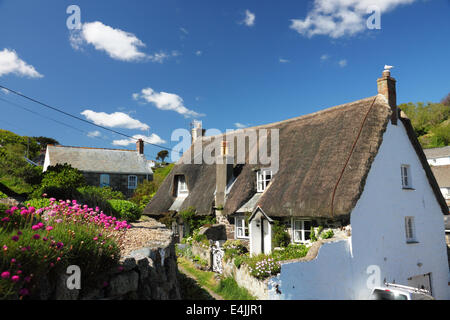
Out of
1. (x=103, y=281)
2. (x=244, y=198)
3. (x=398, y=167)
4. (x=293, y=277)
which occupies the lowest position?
(x=293, y=277)

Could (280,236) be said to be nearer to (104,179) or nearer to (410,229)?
(410,229)

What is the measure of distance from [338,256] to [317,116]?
8.75m

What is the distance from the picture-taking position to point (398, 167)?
14195 millimetres

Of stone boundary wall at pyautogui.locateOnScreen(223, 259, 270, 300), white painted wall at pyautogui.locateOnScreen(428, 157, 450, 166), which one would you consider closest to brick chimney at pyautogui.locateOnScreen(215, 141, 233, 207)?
stone boundary wall at pyautogui.locateOnScreen(223, 259, 270, 300)

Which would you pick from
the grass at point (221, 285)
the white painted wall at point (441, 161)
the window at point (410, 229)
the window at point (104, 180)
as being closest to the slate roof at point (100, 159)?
the window at point (104, 180)

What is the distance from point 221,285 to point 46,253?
8.06 metres

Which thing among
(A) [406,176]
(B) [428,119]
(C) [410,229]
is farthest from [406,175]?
(B) [428,119]

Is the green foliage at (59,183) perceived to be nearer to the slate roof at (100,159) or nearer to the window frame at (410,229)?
the window frame at (410,229)

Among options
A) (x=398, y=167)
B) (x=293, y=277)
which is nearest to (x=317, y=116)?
(x=398, y=167)

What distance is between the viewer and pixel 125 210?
13406mm

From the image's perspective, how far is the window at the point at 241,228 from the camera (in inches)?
615

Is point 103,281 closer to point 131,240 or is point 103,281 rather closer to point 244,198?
point 131,240

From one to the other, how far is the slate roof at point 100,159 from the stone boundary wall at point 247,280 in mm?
25014
